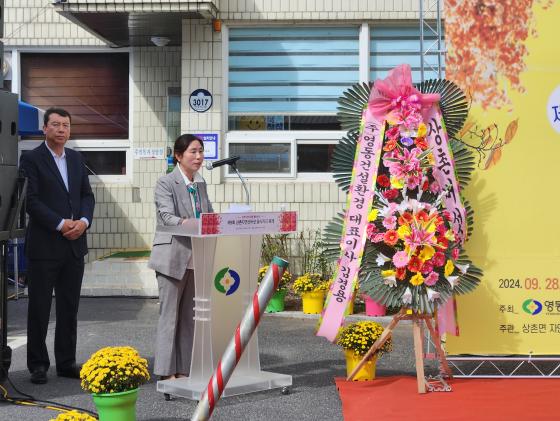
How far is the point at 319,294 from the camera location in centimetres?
1020

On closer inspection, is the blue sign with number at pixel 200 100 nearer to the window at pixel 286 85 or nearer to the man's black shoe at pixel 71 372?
the window at pixel 286 85

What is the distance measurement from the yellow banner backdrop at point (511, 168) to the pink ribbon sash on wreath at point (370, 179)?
0.36m

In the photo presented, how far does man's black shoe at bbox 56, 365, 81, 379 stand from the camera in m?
7.01

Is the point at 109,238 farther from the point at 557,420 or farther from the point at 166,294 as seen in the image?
the point at 557,420

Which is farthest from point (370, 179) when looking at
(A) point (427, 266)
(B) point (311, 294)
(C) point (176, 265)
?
(B) point (311, 294)

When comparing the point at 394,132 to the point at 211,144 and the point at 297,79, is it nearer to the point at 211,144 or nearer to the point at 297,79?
the point at 211,144

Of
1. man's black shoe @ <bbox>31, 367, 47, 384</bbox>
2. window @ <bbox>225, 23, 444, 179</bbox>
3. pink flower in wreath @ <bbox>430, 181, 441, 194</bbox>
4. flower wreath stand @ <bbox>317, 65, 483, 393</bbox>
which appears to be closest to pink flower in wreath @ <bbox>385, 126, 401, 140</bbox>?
flower wreath stand @ <bbox>317, 65, 483, 393</bbox>

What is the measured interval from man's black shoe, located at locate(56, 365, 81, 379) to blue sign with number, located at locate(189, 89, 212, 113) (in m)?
5.32

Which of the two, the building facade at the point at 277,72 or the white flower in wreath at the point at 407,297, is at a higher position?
the building facade at the point at 277,72

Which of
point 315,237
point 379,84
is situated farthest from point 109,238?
point 379,84

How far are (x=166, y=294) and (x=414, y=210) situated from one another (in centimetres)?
193

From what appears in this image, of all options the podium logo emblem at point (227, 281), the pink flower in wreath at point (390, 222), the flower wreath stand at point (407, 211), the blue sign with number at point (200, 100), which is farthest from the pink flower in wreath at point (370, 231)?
the blue sign with number at point (200, 100)

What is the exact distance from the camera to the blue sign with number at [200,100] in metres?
11.7

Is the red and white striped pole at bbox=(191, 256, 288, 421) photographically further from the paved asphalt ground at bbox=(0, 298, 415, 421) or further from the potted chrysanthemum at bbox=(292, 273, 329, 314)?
the potted chrysanthemum at bbox=(292, 273, 329, 314)
